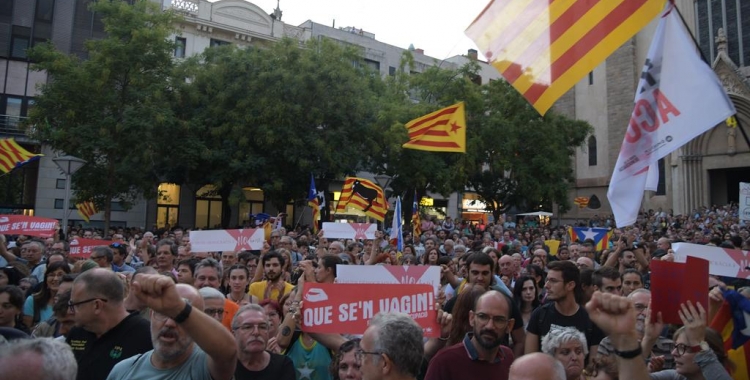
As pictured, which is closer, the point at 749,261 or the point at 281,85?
the point at 749,261

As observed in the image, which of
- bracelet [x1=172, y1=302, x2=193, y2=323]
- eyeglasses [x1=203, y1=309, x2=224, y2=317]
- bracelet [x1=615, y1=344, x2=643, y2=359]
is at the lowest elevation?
eyeglasses [x1=203, y1=309, x2=224, y2=317]

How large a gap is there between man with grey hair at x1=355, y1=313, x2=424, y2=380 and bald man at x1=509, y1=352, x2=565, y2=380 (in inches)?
21.7

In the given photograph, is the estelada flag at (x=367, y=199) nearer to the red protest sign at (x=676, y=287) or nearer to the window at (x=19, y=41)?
the red protest sign at (x=676, y=287)

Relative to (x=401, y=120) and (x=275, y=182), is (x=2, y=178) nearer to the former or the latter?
(x=275, y=182)

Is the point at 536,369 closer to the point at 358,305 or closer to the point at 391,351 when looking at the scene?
the point at 391,351

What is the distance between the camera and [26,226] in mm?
11352

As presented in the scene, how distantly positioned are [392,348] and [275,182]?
2391 centimetres

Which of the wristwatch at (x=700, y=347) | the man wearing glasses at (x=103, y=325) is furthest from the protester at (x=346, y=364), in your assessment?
the wristwatch at (x=700, y=347)

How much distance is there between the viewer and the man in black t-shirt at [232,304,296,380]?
3.56 m

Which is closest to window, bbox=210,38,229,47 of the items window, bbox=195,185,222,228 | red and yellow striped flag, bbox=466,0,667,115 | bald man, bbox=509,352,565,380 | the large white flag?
window, bbox=195,185,222,228

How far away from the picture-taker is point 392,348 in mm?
2895

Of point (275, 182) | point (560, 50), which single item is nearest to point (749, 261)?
point (560, 50)

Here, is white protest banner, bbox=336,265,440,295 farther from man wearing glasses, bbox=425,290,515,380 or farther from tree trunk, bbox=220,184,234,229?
tree trunk, bbox=220,184,234,229

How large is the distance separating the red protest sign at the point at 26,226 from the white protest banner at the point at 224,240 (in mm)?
3731
